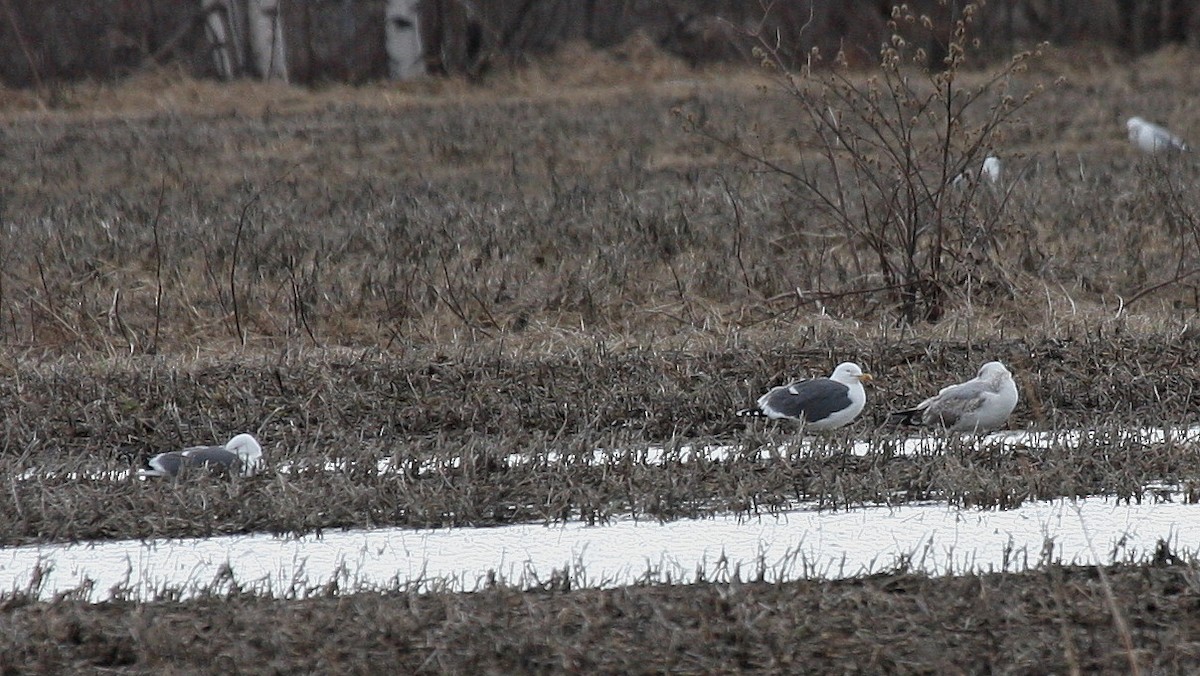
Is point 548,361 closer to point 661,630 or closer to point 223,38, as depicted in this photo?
point 661,630

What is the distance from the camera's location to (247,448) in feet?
22.2

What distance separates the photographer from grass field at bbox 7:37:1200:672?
439cm

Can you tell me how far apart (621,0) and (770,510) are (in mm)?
20035

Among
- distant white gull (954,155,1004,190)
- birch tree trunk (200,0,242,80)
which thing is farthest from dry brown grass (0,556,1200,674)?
birch tree trunk (200,0,242,80)

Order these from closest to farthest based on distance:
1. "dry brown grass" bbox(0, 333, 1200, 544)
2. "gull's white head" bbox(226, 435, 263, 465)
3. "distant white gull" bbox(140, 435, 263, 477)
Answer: "dry brown grass" bbox(0, 333, 1200, 544)
"distant white gull" bbox(140, 435, 263, 477)
"gull's white head" bbox(226, 435, 263, 465)

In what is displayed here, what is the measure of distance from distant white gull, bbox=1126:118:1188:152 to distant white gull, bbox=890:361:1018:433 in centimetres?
885

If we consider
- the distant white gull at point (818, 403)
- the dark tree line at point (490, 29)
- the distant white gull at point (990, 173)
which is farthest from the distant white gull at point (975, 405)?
the dark tree line at point (490, 29)

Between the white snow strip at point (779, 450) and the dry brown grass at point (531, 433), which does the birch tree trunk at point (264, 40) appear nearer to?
the dry brown grass at point (531, 433)

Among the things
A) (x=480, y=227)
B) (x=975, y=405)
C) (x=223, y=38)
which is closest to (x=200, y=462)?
(x=975, y=405)

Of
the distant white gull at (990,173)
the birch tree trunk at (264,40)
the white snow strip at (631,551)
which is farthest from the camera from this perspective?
the birch tree trunk at (264,40)

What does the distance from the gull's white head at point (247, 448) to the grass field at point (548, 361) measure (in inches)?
7.2

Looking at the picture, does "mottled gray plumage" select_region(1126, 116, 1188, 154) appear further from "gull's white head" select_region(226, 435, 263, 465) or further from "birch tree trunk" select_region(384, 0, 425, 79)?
"gull's white head" select_region(226, 435, 263, 465)

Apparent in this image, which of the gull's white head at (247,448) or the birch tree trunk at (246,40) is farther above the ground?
the gull's white head at (247,448)

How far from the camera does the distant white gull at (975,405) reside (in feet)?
23.7
